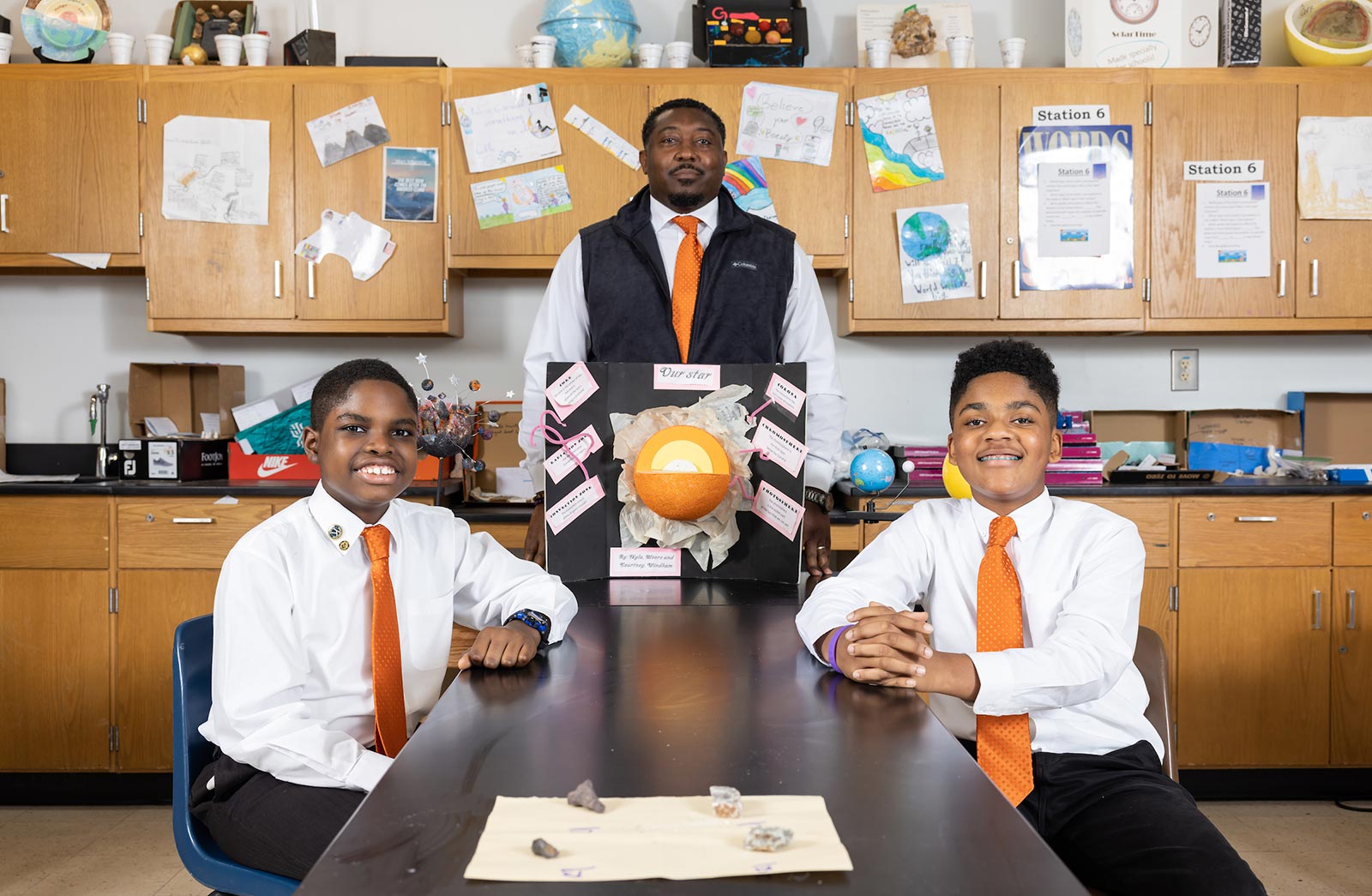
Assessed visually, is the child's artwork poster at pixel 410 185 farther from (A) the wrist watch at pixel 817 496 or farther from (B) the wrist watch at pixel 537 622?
(B) the wrist watch at pixel 537 622

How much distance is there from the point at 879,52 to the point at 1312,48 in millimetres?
1353

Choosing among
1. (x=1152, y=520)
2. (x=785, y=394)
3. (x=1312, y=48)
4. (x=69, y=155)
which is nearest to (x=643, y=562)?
(x=785, y=394)

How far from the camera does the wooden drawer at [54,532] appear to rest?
3105mm

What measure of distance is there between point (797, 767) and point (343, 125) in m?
2.95

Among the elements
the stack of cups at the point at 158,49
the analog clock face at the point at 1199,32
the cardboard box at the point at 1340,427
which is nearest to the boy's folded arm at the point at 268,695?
the stack of cups at the point at 158,49

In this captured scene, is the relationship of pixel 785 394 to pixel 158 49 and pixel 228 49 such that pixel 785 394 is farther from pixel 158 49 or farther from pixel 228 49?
pixel 158 49

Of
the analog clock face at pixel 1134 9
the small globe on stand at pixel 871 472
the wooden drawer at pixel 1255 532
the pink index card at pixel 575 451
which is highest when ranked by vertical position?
the analog clock face at pixel 1134 9

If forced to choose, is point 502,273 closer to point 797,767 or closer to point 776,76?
point 776,76

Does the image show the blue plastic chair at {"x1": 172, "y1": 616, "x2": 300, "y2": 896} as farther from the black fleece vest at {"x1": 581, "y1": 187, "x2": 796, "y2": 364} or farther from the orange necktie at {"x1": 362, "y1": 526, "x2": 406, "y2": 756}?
the black fleece vest at {"x1": 581, "y1": 187, "x2": 796, "y2": 364}

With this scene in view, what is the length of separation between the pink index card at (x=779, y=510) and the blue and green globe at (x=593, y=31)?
2093mm

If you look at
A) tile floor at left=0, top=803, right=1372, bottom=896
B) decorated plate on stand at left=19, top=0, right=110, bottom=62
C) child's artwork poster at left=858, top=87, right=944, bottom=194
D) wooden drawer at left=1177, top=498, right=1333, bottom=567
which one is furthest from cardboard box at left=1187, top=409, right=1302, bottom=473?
decorated plate on stand at left=19, top=0, right=110, bottom=62

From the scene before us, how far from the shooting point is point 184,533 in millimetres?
3135

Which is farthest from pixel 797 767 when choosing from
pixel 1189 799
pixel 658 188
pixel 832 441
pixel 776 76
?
pixel 776 76

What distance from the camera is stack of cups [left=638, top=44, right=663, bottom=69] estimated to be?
3.43 meters
